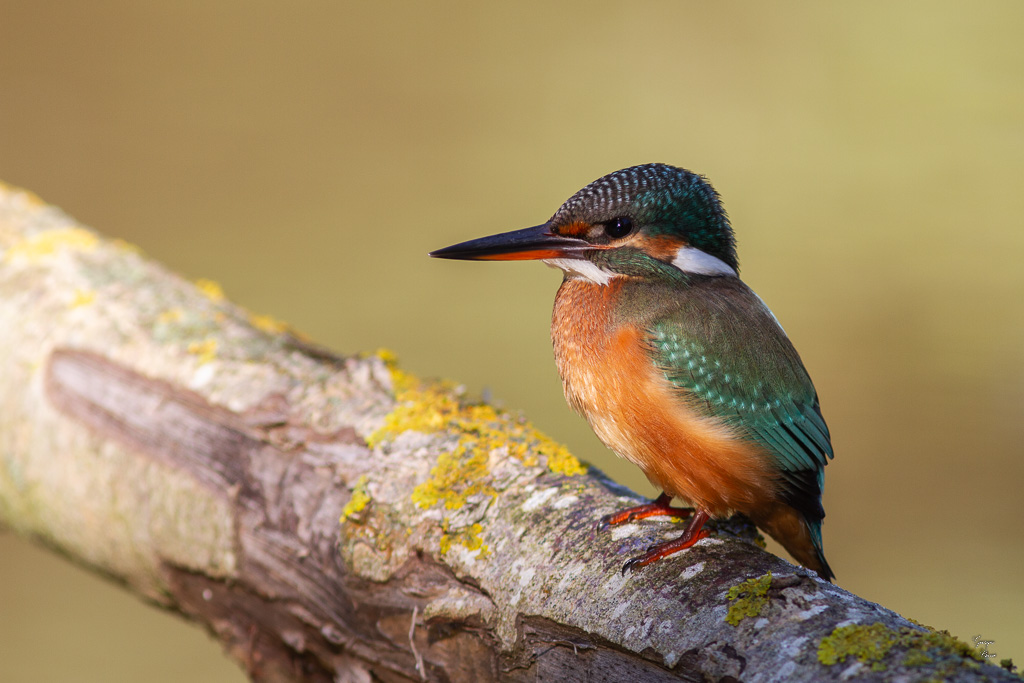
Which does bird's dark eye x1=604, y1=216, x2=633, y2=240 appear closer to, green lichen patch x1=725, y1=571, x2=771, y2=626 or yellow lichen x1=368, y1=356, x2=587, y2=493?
yellow lichen x1=368, y1=356, x2=587, y2=493

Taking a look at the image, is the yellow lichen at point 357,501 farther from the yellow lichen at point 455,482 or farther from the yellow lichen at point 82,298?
the yellow lichen at point 82,298

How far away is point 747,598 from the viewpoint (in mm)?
1186

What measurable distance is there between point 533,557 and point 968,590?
3.55m

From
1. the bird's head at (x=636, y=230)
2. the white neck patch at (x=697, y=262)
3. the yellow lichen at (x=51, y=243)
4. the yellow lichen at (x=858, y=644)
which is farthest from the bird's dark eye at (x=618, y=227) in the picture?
the yellow lichen at (x=51, y=243)

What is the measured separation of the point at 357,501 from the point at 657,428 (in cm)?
63

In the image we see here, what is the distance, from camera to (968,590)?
13.3 feet

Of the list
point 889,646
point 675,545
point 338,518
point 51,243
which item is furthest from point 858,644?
point 51,243

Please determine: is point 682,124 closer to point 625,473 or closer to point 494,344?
point 494,344

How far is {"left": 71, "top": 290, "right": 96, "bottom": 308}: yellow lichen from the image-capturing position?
235 cm

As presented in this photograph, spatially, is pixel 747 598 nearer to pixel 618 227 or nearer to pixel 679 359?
pixel 679 359

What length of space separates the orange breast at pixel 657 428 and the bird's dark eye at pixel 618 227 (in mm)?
141

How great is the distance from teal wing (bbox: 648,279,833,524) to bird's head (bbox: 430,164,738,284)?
0.39ft

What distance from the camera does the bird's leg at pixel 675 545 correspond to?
4.43ft

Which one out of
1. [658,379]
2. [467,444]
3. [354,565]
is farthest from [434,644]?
[658,379]
